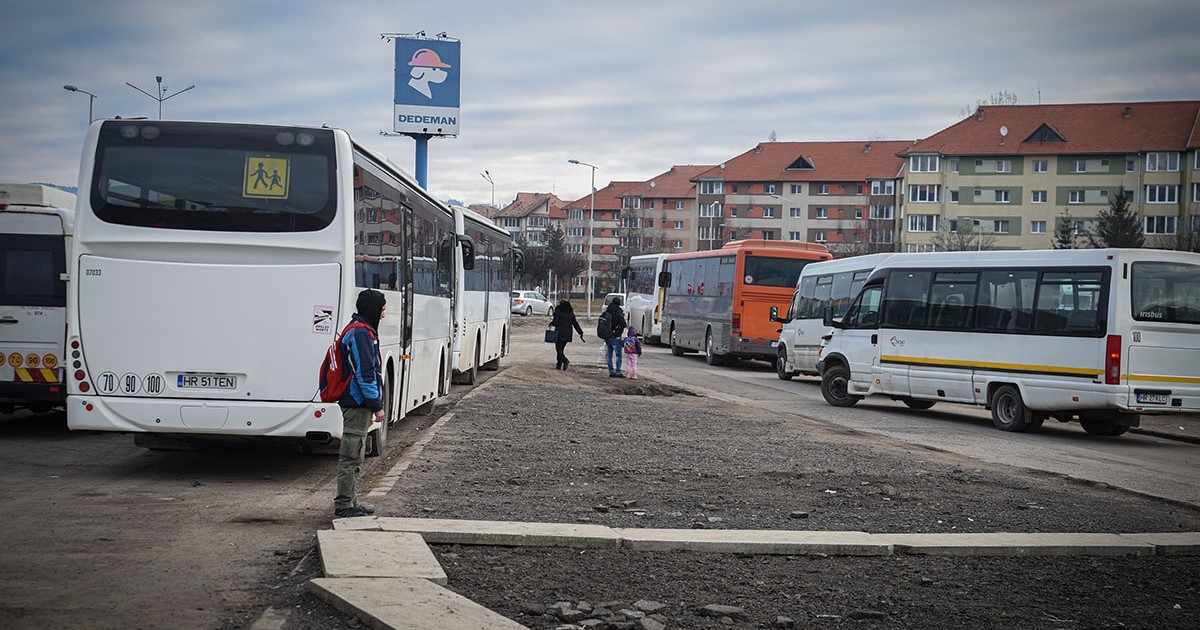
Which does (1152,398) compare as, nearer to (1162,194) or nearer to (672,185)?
(1162,194)

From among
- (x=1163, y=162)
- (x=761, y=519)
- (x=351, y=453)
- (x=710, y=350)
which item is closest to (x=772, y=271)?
(x=710, y=350)

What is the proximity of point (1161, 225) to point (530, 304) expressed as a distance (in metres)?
53.2

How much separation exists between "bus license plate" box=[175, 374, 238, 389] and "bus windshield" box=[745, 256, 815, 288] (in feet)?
78.8

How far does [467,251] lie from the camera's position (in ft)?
72.2

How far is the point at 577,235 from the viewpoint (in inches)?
6939

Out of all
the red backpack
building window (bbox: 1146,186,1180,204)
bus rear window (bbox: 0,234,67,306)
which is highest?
building window (bbox: 1146,186,1180,204)

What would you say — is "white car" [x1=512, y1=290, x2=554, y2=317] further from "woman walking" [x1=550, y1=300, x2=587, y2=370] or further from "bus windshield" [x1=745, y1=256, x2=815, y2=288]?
"woman walking" [x1=550, y1=300, x2=587, y2=370]

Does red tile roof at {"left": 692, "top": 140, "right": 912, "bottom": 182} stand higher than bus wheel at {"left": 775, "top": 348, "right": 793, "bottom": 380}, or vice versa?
red tile roof at {"left": 692, "top": 140, "right": 912, "bottom": 182}

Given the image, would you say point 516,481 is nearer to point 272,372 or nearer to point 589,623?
point 272,372

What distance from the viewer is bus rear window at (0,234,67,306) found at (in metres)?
14.5

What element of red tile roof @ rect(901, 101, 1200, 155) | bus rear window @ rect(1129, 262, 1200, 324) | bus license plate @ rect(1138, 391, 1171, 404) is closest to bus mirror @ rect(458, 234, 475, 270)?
bus rear window @ rect(1129, 262, 1200, 324)

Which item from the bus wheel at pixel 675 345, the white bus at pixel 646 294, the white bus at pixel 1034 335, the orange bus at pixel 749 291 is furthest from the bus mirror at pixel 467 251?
the white bus at pixel 646 294

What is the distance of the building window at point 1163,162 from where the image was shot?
310ft

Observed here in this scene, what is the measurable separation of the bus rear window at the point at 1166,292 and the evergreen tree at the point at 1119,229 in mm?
64494
